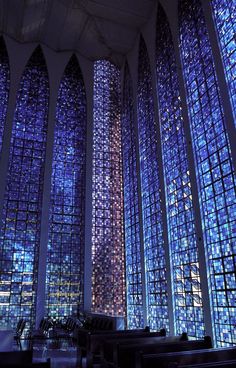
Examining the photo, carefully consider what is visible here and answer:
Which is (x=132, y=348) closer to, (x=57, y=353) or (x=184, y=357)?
(x=184, y=357)

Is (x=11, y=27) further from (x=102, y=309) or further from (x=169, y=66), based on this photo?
(x=102, y=309)

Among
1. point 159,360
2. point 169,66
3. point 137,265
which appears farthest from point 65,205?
point 159,360

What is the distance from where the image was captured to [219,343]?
6.53m

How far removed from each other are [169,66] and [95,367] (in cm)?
865

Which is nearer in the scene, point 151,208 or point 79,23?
point 151,208

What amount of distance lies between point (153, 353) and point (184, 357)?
81 centimetres

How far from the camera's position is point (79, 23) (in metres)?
13.1

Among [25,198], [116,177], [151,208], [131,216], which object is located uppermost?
[116,177]

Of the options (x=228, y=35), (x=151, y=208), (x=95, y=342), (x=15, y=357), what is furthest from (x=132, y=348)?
(x=228, y=35)

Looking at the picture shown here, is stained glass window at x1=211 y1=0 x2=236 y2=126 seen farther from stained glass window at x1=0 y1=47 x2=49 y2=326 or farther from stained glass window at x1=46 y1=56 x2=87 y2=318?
stained glass window at x1=0 y1=47 x2=49 y2=326

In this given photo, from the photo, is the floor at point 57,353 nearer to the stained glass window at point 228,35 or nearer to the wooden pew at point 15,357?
the wooden pew at point 15,357

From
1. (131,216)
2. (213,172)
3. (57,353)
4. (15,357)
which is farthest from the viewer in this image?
(131,216)

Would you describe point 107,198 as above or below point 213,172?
above

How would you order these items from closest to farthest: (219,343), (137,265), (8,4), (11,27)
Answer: (219,343), (137,265), (8,4), (11,27)
